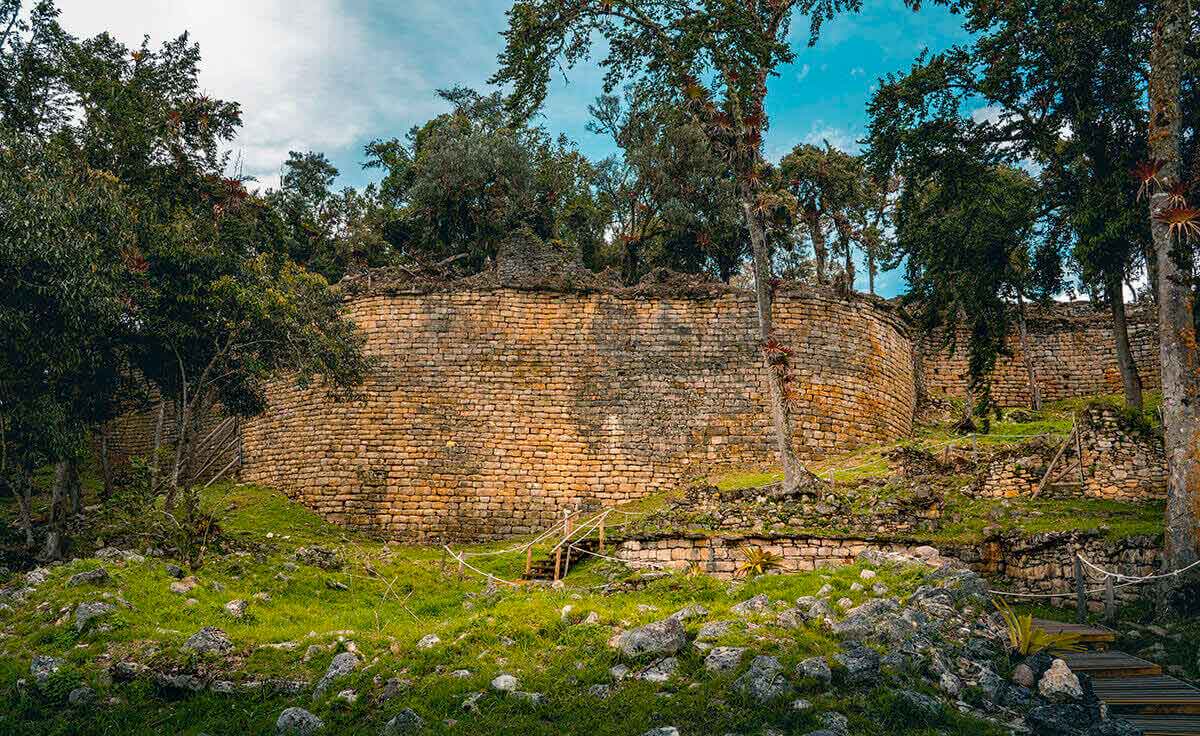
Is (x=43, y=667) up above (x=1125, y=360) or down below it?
below

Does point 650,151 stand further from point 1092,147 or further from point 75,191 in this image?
point 75,191

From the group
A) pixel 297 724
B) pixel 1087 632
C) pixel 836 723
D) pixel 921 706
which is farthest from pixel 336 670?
pixel 1087 632

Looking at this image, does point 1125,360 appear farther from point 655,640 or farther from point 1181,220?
point 655,640

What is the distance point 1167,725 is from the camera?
6613 millimetres

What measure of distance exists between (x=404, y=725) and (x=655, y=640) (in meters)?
2.23

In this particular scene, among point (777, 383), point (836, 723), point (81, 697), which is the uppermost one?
point (777, 383)

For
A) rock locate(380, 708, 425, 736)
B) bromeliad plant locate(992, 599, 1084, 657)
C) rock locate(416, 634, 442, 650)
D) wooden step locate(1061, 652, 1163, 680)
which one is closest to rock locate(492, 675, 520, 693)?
rock locate(380, 708, 425, 736)

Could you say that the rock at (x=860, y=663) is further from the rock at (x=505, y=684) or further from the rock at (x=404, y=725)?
the rock at (x=404, y=725)

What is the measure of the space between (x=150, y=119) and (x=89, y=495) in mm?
10607

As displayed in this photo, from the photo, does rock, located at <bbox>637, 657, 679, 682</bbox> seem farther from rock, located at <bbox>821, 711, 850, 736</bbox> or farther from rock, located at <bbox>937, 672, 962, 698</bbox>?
rock, located at <bbox>937, 672, 962, 698</bbox>

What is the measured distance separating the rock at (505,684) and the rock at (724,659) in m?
1.62

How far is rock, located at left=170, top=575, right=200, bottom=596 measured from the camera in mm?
10727

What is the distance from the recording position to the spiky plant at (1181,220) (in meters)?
11.7

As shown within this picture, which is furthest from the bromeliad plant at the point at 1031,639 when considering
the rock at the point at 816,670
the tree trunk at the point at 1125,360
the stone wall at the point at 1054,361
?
the stone wall at the point at 1054,361
